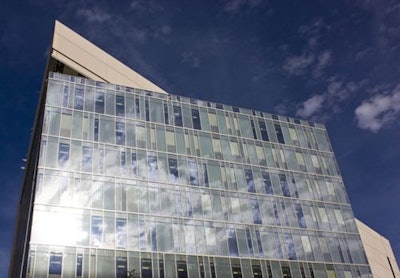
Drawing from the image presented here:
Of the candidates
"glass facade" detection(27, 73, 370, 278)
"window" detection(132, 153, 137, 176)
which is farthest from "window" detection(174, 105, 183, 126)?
"window" detection(132, 153, 137, 176)

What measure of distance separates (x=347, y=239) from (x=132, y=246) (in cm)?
2499

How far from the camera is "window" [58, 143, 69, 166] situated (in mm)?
44328

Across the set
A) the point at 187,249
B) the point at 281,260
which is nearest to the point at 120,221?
the point at 187,249

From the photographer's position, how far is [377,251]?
8231cm

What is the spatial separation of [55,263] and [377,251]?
61747 mm

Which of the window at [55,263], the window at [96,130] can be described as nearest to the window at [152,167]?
the window at [96,130]

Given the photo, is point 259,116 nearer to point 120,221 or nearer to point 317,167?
point 317,167

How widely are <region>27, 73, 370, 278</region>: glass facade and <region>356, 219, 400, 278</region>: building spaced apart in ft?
77.9

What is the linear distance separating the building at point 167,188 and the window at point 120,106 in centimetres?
13

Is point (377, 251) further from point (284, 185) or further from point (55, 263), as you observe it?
point (55, 263)

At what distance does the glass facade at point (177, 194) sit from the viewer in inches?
1639

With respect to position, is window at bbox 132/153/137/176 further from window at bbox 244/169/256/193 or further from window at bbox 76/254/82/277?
window at bbox 244/169/256/193

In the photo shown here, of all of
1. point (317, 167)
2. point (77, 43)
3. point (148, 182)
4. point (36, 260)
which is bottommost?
point (36, 260)

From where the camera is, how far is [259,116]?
195 ft
